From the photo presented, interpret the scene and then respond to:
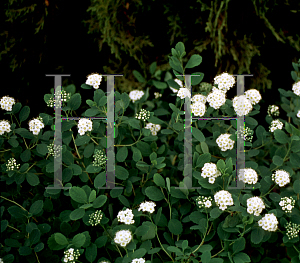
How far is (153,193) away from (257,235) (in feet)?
1.54

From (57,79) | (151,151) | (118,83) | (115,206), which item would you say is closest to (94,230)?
(115,206)

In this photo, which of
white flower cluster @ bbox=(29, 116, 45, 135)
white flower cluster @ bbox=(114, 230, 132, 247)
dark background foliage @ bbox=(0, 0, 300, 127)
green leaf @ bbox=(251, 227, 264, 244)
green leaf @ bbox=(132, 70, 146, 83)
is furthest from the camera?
dark background foliage @ bbox=(0, 0, 300, 127)

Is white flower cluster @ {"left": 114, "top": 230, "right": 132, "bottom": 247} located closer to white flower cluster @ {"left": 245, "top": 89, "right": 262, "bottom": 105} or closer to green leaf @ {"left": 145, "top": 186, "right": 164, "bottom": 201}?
green leaf @ {"left": 145, "top": 186, "right": 164, "bottom": 201}

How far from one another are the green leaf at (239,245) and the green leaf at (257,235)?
0.07 metres

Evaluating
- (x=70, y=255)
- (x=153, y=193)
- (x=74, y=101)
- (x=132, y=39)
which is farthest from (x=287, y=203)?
(x=132, y=39)

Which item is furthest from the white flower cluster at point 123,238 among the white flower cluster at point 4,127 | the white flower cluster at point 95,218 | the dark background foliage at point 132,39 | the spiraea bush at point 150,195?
the dark background foliage at point 132,39

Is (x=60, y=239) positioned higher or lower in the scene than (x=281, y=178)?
lower

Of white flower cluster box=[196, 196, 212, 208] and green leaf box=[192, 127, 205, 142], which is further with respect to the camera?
green leaf box=[192, 127, 205, 142]

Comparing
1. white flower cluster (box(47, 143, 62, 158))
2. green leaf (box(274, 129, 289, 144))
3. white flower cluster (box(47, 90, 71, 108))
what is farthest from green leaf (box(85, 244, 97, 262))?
green leaf (box(274, 129, 289, 144))

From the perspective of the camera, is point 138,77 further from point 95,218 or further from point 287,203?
point 287,203

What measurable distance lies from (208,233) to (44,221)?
0.78 metres

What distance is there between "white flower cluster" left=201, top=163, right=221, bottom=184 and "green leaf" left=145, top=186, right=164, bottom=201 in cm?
21

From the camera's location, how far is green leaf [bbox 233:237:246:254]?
50.2 inches

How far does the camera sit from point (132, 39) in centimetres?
231
